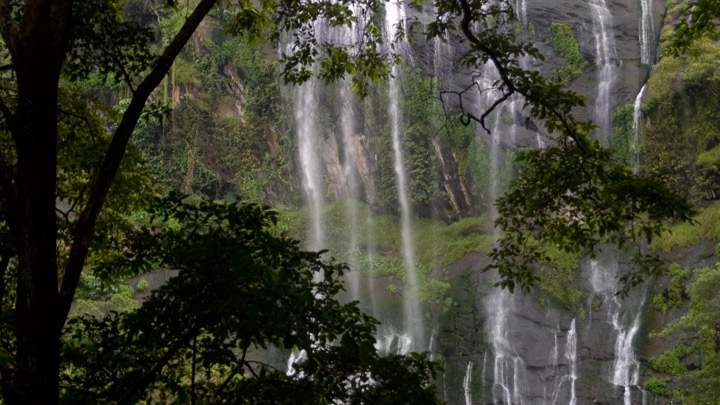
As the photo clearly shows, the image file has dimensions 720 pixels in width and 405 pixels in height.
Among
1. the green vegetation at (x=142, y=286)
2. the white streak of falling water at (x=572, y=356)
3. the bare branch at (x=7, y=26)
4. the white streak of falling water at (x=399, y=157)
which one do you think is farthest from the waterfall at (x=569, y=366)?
the bare branch at (x=7, y=26)

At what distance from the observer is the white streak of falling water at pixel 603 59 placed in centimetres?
1973

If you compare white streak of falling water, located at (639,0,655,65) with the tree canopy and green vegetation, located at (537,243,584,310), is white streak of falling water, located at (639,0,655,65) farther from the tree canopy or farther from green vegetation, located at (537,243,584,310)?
the tree canopy

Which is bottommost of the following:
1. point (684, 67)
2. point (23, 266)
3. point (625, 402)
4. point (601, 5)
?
point (23, 266)

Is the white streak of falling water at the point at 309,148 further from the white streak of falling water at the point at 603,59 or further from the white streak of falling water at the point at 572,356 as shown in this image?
the white streak of falling water at the point at 572,356

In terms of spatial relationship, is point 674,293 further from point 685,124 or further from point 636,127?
point 636,127

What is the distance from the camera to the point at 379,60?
5254 mm

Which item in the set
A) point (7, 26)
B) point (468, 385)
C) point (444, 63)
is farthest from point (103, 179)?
point (444, 63)

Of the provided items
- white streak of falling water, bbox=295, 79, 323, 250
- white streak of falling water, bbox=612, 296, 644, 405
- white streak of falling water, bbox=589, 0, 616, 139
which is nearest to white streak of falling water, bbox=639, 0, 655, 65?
white streak of falling water, bbox=589, 0, 616, 139

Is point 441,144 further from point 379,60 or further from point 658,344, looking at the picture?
point 379,60

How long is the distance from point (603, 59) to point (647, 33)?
1.64m

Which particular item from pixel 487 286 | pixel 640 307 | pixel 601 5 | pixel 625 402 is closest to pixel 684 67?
pixel 601 5

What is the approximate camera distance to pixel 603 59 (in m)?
20.3

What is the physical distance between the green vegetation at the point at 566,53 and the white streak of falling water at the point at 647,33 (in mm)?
1760

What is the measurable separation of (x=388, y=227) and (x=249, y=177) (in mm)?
5215
